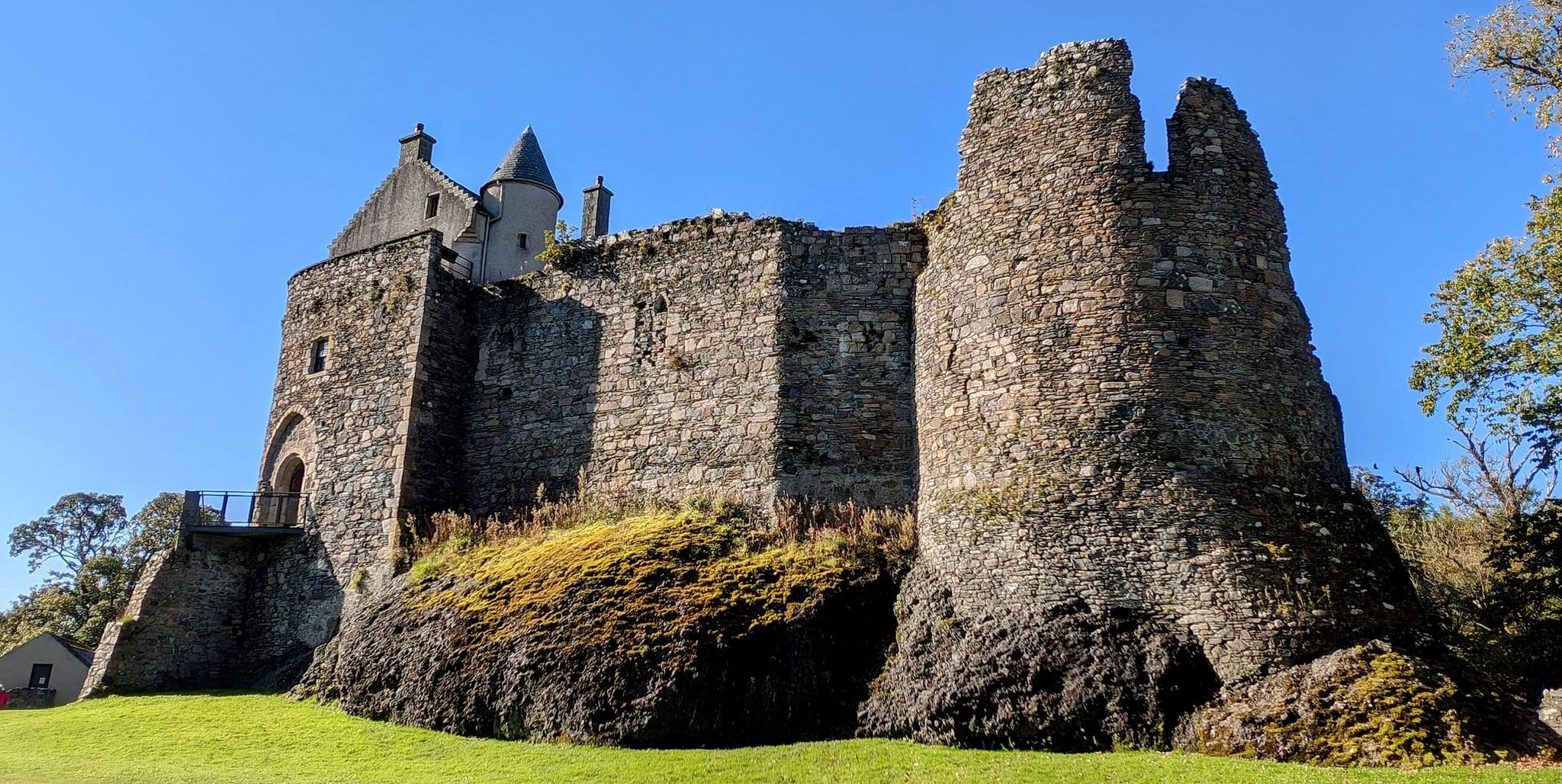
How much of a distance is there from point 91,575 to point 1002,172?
3354 cm

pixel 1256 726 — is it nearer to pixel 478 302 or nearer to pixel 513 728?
pixel 513 728

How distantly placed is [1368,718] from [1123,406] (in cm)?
424

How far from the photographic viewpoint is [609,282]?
65.0 feet

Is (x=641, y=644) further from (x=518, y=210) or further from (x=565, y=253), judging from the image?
(x=518, y=210)

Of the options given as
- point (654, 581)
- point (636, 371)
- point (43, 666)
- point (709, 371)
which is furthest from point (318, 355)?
point (654, 581)

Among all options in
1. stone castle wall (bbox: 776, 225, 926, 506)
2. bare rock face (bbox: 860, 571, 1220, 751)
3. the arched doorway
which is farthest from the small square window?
bare rock face (bbox: 860, 571, 1220, 751)

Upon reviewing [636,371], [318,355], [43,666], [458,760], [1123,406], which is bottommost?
[458,760]

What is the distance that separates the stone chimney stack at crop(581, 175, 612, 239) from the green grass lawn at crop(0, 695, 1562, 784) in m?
19.1

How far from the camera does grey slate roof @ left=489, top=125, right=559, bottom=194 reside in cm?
3023

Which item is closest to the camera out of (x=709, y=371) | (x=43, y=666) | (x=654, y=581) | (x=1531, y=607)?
(x=654, y=581)

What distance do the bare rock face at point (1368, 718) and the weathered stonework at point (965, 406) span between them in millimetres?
Answer: 439

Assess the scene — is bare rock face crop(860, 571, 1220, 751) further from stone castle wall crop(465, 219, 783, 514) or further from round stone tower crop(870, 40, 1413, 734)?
stone castle wall crop(465, 219, 783, 514)

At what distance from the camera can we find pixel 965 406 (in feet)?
47.5

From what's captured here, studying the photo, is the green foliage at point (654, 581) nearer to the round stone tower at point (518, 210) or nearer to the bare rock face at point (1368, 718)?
the bare rock face at point (1368, 718)
